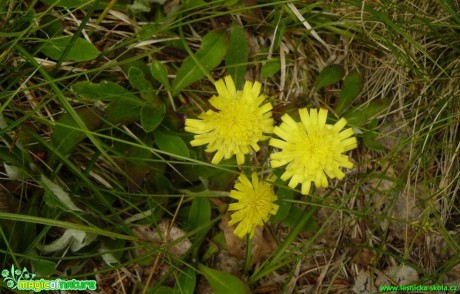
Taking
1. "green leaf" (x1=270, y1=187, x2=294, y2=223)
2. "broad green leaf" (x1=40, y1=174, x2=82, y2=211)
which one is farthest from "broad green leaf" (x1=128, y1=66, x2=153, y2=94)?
"green leaf" (x1=270, y1=187, x2=294, y2=223)

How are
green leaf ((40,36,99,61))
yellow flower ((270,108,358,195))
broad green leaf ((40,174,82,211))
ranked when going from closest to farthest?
yellow flower ((270,108,358,195)) → broad green leaf ((40,174,82,211)) → green leaf ((40,36,99,61))

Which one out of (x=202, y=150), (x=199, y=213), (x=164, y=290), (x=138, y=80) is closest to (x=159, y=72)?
(x=138, y=80)

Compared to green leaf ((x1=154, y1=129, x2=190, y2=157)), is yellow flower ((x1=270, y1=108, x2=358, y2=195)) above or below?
above

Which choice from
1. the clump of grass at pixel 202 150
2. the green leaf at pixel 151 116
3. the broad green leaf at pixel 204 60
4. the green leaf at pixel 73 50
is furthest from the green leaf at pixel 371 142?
the green leaf at pixel 73 50

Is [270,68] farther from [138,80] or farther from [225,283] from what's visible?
[225,283]

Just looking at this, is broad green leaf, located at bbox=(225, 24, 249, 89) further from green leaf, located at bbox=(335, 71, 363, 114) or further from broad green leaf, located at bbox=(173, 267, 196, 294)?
broad green leaf, located at bbox=(173, 267, 196, 294)

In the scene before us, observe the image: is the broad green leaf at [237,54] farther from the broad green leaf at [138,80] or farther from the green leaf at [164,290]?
the green leaf at [164,290]

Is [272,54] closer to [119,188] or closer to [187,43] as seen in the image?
[187,43]
